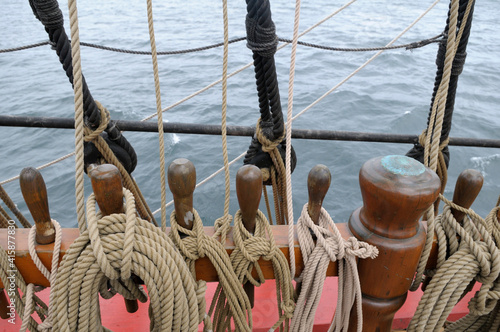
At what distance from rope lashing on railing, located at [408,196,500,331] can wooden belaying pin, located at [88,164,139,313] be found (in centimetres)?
83

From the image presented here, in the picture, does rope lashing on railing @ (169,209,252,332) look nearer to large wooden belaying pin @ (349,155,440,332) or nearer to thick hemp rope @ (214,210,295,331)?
thick hemp rope @ (214,210,295,331)

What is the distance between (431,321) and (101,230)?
0.87 meters

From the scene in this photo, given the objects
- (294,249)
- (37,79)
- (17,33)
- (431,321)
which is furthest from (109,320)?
(17,33)

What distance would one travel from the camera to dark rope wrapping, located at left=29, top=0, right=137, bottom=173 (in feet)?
3.85

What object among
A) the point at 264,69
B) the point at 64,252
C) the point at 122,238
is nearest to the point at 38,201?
the point at 64,252

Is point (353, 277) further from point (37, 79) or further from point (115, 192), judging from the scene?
point (37, 79)

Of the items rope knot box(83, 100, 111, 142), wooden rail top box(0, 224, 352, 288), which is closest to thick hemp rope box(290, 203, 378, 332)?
wooden rail top box(0, 224, 352, 288)

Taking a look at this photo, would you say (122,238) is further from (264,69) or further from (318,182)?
(264,69)

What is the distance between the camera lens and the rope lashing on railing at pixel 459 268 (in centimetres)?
95

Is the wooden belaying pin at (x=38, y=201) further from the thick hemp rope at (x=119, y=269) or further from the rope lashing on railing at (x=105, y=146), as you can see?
the rope lashing on railing at (x=105, y=146)

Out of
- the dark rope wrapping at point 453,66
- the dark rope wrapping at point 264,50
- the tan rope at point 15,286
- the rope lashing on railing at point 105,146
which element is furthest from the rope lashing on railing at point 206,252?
the dark rope wrapping at point 453,66

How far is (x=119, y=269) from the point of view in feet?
2.61

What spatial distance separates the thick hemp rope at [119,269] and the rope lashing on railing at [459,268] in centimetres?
64

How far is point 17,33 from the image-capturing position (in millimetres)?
11719
